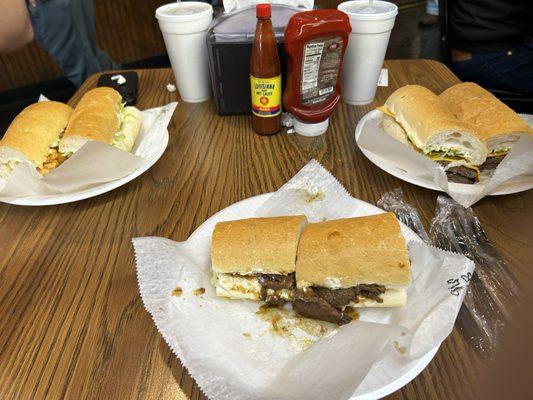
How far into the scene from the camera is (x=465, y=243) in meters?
0.94

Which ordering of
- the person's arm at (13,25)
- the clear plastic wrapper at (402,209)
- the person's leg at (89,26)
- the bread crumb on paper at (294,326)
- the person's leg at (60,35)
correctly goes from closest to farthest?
the bread crumb on paper at (294,326) < the clear plastic wrapper at (402,209) < the person's arm at (13,25) < the person's leg at (60,35) < the person's leg at (89,26)

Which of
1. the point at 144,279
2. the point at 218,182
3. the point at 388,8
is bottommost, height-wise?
the point at 218,182

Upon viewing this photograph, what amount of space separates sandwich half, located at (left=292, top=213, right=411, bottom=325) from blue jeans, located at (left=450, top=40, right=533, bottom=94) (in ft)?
5.32

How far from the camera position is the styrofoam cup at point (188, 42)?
1.42 m

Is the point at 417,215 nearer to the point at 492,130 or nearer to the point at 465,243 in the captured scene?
the point at 465,243

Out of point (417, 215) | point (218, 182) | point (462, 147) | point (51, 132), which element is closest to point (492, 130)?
point (462, 147)

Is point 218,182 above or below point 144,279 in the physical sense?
Answer: below

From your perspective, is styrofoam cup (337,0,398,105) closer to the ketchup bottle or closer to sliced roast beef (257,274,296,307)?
the ketchup bottle

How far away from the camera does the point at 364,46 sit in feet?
4.70

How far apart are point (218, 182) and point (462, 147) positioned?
0.76 metres

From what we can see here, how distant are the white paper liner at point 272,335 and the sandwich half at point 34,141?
58 cm

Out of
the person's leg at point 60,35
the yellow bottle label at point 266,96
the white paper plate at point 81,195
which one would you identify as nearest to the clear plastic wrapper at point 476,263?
the yellow bottle label at point 266,96

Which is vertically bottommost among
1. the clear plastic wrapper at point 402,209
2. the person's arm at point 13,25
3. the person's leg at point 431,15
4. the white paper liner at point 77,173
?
the person's leg at point 431,15

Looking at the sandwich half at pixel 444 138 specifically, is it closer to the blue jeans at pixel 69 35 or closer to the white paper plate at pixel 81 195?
the white paper plate at pixel 81 195
